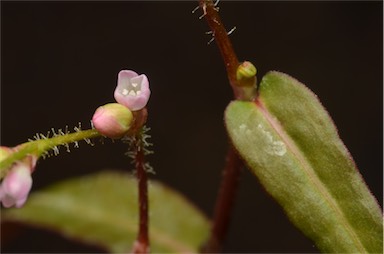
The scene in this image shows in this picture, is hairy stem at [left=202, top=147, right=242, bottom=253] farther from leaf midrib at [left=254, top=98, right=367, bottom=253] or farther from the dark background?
the dark background

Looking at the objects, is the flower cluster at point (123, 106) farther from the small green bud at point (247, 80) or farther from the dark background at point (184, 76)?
the dark background at point (184, 76)

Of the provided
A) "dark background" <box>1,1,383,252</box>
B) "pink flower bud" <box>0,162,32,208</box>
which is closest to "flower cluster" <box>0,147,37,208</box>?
"pink flower bud" <box>0,162,32,208</box>

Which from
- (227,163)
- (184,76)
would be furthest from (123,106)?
(184,76)

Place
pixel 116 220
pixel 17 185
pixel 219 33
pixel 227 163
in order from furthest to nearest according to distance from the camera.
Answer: pixel 116 220
pixel 227 163
pixel 219 33
pixel 17 185

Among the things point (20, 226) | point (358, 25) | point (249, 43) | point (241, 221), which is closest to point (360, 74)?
point (358, 25)

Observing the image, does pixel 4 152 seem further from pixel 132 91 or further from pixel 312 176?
pixel 312 176

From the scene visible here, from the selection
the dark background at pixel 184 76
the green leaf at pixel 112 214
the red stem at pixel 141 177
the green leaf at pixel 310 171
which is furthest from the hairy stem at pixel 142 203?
the dark background at pixel 184 76

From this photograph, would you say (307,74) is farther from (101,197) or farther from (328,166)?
(328,166)
